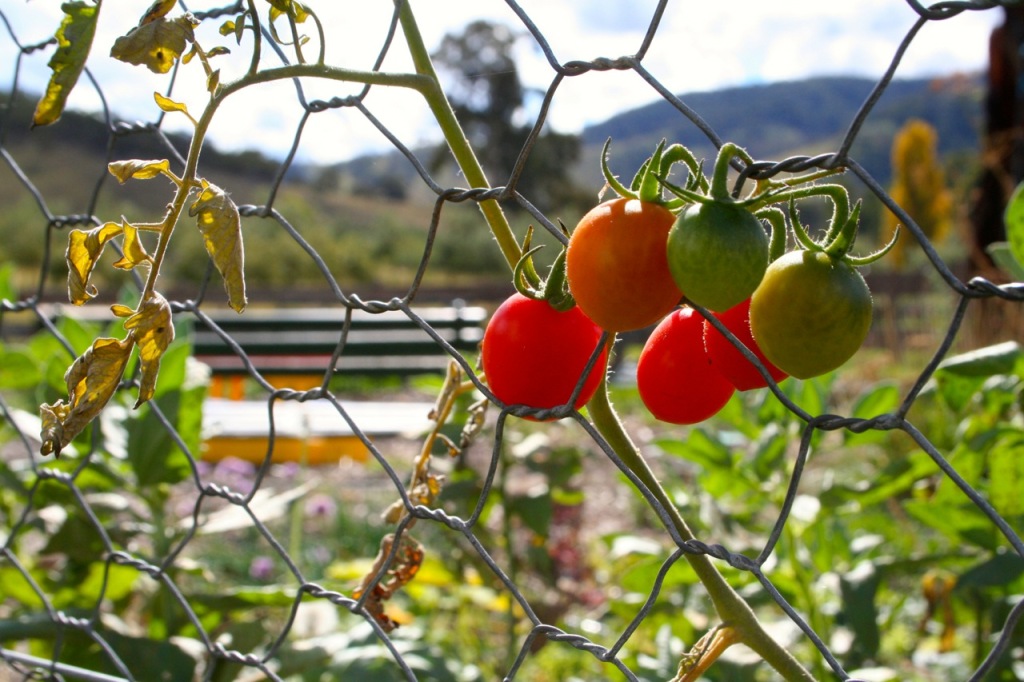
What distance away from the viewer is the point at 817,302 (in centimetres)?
40

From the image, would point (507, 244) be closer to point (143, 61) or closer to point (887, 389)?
point (143, 61)

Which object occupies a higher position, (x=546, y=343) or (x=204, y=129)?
(x=204, y=129)

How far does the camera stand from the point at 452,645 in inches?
77.7

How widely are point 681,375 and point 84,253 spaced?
1.32 feet

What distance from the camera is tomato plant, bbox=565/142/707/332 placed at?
443 millimetres

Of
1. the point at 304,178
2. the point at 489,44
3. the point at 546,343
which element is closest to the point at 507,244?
the point at 546,343

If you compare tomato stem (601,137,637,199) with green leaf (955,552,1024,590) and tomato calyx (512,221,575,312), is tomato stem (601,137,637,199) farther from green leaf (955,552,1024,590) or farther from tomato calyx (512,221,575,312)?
green leaf (955,552,1024,590)

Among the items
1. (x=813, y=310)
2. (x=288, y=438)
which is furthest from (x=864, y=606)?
(x=288, y=438)

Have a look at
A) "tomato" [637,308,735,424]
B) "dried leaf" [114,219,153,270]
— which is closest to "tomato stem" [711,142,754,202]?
"tomato" [637,308,735,424]

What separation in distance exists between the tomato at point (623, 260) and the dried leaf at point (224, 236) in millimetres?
208

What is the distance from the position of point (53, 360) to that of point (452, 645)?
1084 mm

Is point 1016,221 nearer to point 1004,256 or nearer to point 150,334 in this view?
point 1004,256

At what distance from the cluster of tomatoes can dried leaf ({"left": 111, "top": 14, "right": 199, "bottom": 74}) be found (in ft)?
0.88

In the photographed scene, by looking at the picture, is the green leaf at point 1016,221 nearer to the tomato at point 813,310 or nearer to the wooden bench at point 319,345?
the tomato at point 813,310
